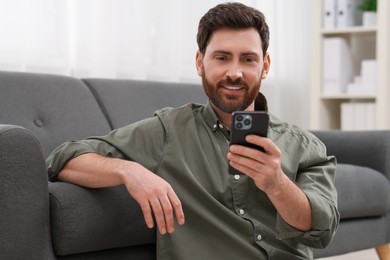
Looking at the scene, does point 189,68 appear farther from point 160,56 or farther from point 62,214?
point 62,214

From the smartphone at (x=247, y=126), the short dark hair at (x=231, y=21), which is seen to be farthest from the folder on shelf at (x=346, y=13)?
the smartphone at (x=247, y=126)

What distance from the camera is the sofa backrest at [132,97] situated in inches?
97.7

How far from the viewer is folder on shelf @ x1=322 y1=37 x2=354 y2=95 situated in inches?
151

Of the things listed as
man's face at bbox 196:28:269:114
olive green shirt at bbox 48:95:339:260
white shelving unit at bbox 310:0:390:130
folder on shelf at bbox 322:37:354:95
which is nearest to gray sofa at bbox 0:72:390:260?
olive green shirt at bbox 48:95:339:260

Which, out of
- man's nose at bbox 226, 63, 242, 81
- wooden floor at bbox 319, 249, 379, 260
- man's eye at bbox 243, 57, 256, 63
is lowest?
wooden floor at bbox 319, 249, 379, 260

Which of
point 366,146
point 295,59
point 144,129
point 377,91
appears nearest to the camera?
point 144,129

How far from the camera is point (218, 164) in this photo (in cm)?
161

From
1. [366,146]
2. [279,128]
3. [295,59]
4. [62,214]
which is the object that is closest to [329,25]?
[295,59]

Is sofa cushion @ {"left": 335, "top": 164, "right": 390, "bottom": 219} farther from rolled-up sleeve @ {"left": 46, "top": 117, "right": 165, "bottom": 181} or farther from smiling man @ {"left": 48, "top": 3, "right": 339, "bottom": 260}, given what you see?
rolled-up sleeve @ {"left": 46, "top": 117, "right": 165, "bottom": 181}

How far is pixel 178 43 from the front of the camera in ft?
10.6

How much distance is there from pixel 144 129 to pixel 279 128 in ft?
1.17

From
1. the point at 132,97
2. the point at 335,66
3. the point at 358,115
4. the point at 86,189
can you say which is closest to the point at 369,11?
the point at 335,66

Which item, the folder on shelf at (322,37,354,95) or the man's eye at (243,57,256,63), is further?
the folder on shelf at (322,37,354,95)

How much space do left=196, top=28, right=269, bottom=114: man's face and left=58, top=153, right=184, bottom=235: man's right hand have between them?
0.29 metres
